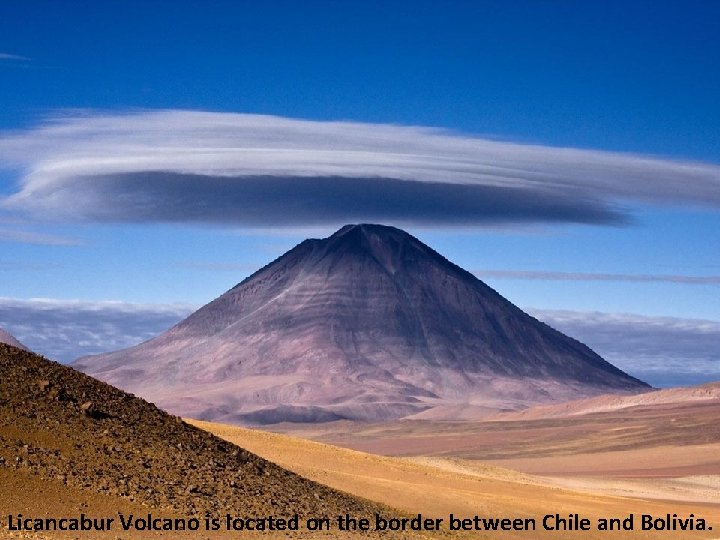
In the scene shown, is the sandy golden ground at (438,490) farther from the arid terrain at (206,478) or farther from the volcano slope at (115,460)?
the volcano slope at (115,460)

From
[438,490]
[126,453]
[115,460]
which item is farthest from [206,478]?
[438,490]

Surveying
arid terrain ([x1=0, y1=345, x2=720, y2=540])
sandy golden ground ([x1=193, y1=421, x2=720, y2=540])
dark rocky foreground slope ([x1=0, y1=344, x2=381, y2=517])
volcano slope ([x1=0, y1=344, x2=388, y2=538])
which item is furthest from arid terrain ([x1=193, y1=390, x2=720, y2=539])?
volcano slope ([x1=0, y1=344, x2=388, y2=538])

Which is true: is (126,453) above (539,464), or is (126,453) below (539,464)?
below

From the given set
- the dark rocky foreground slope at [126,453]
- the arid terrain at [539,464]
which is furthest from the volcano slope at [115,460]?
the arid terrain at [539,464]

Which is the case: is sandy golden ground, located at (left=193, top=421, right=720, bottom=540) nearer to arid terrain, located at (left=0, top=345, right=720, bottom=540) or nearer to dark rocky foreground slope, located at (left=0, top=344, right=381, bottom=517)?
arid terrain, located at (left=0, top=345, right=720, bottom=540)

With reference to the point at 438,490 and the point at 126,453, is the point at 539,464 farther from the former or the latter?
Result: the point at 126,453

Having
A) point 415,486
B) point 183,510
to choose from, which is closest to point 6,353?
point 183,510
